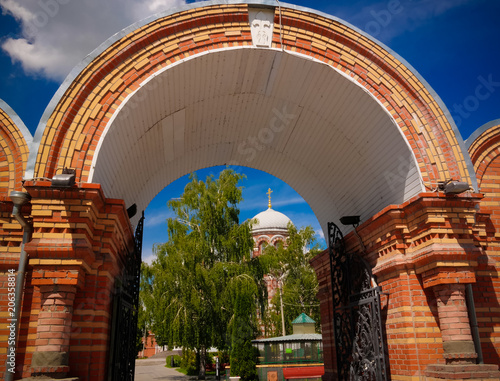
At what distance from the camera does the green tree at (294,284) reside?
3192 cm

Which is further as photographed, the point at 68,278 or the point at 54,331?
the point at 68,278

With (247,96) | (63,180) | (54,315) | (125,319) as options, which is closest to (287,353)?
(125,319)

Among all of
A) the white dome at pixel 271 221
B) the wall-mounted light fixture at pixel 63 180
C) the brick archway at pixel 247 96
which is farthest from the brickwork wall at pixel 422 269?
the white dome at pixel 271 221

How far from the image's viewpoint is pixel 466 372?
201 inches

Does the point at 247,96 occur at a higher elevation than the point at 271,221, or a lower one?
lower

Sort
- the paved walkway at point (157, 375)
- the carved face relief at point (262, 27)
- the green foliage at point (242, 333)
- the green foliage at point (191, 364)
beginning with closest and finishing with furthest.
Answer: the carved face relief at point (262, 27), the green foliage at point (242, 333), the paved walkway at point (157, 375), the green foliage at point (191, 364)

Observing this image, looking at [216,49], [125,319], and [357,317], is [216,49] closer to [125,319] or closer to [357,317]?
[125,319]

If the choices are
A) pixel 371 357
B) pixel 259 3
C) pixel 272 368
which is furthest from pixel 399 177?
pixel 272 368

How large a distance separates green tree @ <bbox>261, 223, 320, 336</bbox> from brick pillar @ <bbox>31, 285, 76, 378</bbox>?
→ 88.3ft

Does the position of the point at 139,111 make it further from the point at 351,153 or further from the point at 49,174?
the point at 351,153

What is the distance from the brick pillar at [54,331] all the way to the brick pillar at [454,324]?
179 inches

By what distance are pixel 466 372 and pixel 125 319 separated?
478cm

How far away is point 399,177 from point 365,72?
5.54 ft

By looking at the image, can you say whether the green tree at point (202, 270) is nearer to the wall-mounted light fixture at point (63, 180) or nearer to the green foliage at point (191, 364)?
the green foliage at point (191, 364)
